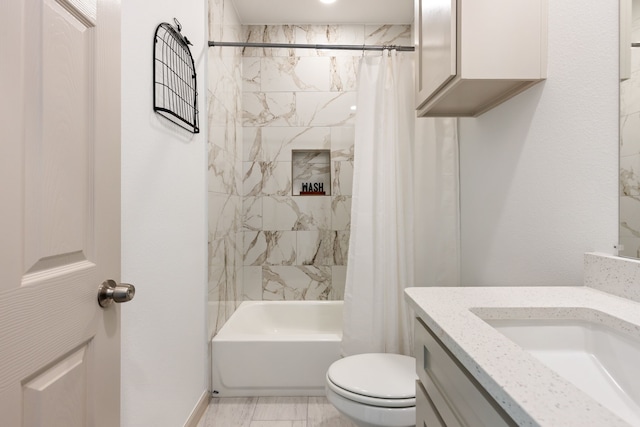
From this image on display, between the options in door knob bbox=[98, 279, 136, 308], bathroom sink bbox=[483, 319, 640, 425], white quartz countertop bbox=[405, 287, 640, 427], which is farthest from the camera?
door knob bbox=[98, 279, 136, 308]

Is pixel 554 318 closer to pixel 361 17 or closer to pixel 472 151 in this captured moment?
pixel 472 151

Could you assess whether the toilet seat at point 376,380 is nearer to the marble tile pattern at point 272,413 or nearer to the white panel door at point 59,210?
the marble tile pattern at point 272,413

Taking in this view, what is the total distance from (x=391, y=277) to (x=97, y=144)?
1.51m

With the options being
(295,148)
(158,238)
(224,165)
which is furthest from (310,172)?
(158,238)

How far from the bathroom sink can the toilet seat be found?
548 millimetres

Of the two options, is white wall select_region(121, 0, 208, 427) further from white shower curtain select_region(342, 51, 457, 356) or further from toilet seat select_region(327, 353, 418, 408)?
white shower curtain select_region(342, 51, 457, 356)

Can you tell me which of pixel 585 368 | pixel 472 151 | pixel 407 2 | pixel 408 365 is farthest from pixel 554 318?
pixel 407 2

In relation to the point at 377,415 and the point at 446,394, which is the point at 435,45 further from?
the point at 377,415

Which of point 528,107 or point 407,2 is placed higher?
point 407,2

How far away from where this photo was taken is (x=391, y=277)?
190cm

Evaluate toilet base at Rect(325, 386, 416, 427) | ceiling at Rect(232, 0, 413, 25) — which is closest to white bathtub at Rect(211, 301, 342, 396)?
toilet base at Rect(325, 386, 416, 427)

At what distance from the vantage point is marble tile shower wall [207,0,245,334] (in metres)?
2.03

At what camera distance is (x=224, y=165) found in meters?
2.27

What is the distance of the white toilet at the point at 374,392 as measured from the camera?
1.29 meters
